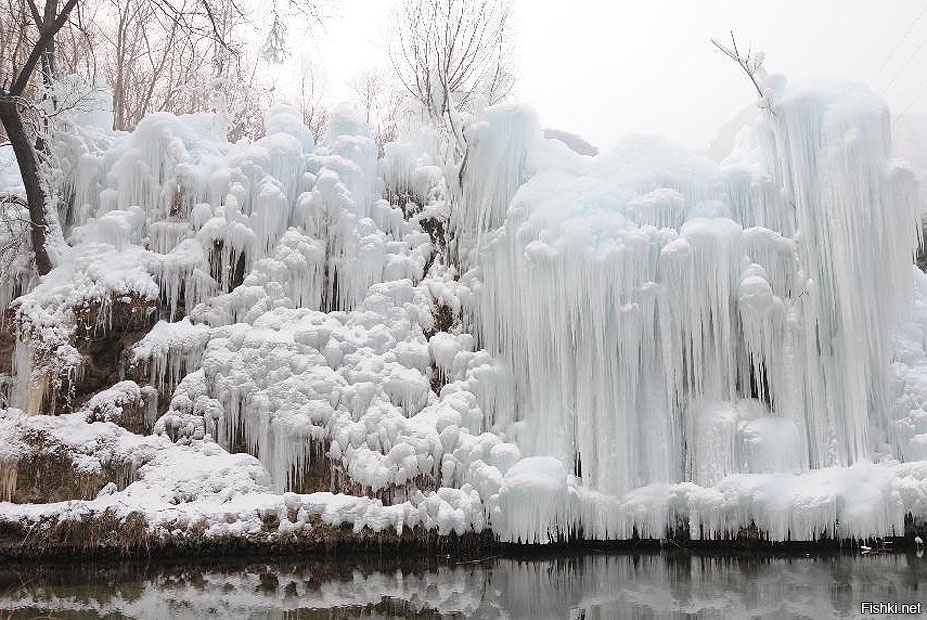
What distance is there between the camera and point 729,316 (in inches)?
281

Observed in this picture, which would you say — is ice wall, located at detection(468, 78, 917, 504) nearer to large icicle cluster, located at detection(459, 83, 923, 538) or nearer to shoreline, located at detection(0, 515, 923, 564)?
large icicle cluster, located at detection(459, 83, 923, 538)

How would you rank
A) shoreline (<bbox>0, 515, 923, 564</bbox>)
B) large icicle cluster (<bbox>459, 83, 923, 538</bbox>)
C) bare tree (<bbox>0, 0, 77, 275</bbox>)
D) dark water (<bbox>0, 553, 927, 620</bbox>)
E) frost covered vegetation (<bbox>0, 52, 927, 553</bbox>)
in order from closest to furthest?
dark water (<bbox>0, 553, 927, 620</bbox>) → shoreline (<bbox>0, 515, 923, 564</bbox>) → frost covered vegetation (<bbox>0, 52, 927, 553</bbox>) → large icicle cluster (<bbox>459, 83, 923, 538</bbox>) → bare tree (<bbox>0, 0, 77, 275</bbox>)

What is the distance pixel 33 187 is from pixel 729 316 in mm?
7947

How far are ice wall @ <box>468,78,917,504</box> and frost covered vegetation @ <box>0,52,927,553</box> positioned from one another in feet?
0.10

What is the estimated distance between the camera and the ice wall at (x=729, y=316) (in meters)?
7.00

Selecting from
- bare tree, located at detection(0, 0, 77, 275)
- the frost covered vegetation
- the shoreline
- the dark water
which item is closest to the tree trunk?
bare tree, located at detection(0, 0, 77, 275)

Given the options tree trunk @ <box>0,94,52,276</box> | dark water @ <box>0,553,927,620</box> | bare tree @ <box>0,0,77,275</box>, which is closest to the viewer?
dark water @ <box>0,553,927,620</box>

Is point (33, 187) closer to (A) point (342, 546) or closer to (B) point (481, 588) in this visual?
(A) point (342, 546)

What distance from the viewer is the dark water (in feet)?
16.4

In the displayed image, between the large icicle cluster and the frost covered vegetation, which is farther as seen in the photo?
the large icicle cluster

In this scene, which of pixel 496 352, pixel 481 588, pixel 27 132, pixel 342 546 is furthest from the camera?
pixel 27 132

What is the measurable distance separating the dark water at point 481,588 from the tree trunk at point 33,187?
3470mm

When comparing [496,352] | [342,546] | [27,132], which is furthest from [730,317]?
[27,132]

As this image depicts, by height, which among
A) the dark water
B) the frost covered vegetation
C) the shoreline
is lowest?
the dark water
